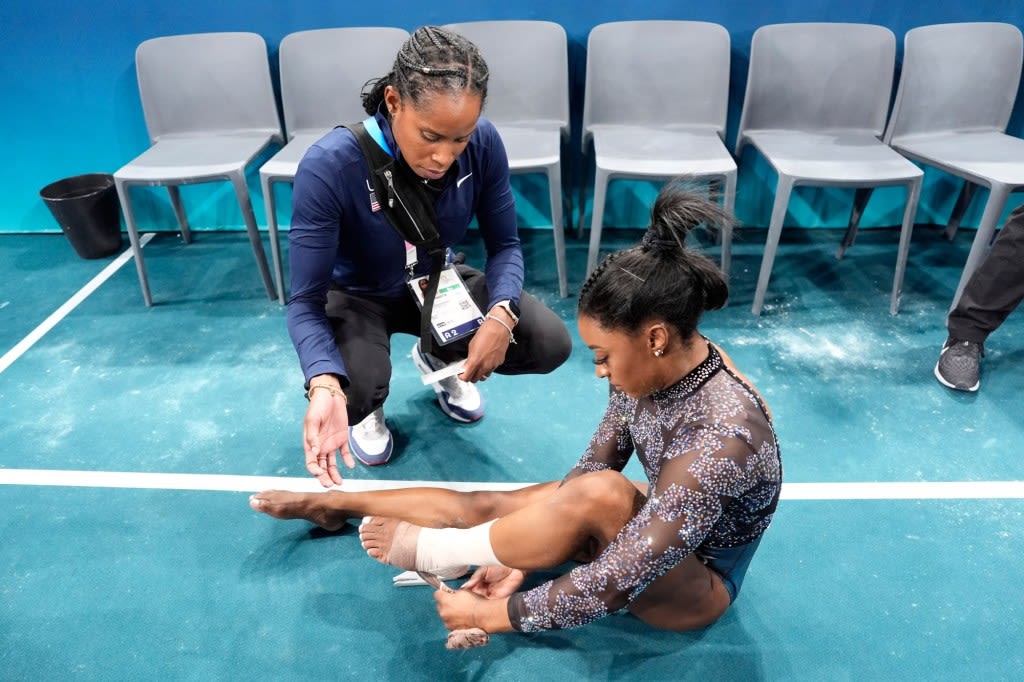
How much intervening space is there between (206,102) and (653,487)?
2722 mm

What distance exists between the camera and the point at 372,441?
6.73 ft

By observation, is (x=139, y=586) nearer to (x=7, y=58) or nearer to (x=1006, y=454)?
(x=1006, y=454)

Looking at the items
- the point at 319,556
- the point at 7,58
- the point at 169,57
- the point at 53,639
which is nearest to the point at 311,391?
the point at 319,556

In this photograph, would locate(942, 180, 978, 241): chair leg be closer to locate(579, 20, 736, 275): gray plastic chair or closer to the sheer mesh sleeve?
locate(579, 20, 736, 275): gray plastic chair

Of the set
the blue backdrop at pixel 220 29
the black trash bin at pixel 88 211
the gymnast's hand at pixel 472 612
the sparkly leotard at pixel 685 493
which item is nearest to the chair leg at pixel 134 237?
the black trash bin at pixel 88 211

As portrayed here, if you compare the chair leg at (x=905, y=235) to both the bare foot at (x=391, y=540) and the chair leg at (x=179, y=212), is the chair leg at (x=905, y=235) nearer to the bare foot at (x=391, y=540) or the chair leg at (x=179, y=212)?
the bare foot at (x=391, y=540)

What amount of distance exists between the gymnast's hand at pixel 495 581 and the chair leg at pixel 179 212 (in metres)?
2.58

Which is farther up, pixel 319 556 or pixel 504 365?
pixel 504 365

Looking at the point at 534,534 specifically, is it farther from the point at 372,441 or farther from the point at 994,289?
the point at 994,289

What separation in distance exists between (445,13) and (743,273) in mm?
1759

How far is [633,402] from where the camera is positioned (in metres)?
1.37

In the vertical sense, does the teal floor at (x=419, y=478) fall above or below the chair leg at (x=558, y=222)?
below

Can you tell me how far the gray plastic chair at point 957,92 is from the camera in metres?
2.78

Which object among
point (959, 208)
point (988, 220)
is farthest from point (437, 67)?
point (959, 208)
